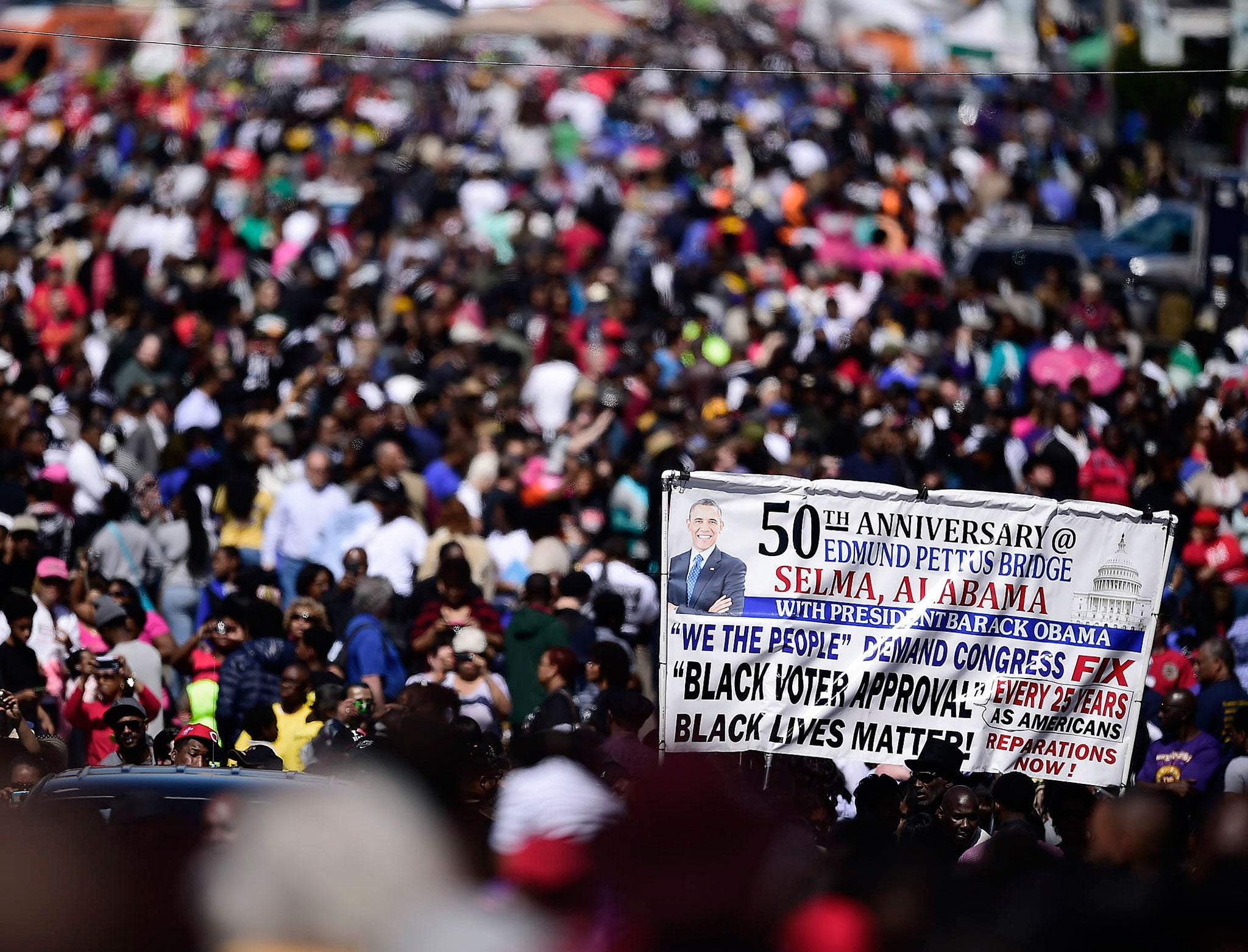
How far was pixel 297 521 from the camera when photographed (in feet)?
42.9

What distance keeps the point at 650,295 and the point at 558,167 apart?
24.2 ft

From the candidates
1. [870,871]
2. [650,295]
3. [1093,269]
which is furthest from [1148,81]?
[870,871]

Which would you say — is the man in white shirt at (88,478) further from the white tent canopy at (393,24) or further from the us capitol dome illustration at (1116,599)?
the white tent canopy at (393,24)

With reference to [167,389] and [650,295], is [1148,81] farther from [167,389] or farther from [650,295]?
[167,389]

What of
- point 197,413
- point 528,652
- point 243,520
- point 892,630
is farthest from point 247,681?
point 197,413

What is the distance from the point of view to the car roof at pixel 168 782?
23.0 ft

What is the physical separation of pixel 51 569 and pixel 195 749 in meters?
3.18

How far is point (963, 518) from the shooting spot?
349 inches

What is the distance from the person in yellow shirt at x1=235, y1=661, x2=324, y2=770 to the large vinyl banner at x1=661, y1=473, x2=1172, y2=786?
199 cm

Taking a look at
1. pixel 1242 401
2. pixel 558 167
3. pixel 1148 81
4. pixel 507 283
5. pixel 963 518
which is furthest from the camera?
pixel 1148 81

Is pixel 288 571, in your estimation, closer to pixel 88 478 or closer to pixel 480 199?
pixel 88 478

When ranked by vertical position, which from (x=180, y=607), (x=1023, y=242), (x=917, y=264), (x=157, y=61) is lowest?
(x=917, y=264)

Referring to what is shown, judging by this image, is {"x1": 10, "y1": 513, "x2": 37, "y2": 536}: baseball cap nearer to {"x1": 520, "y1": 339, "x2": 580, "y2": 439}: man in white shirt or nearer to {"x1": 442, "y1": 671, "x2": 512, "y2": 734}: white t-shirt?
{"x1": 442, "y1": 671, "x2": 512, "y2": 734}: white t-shirt

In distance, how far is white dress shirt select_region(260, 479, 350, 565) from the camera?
13.1 metres
